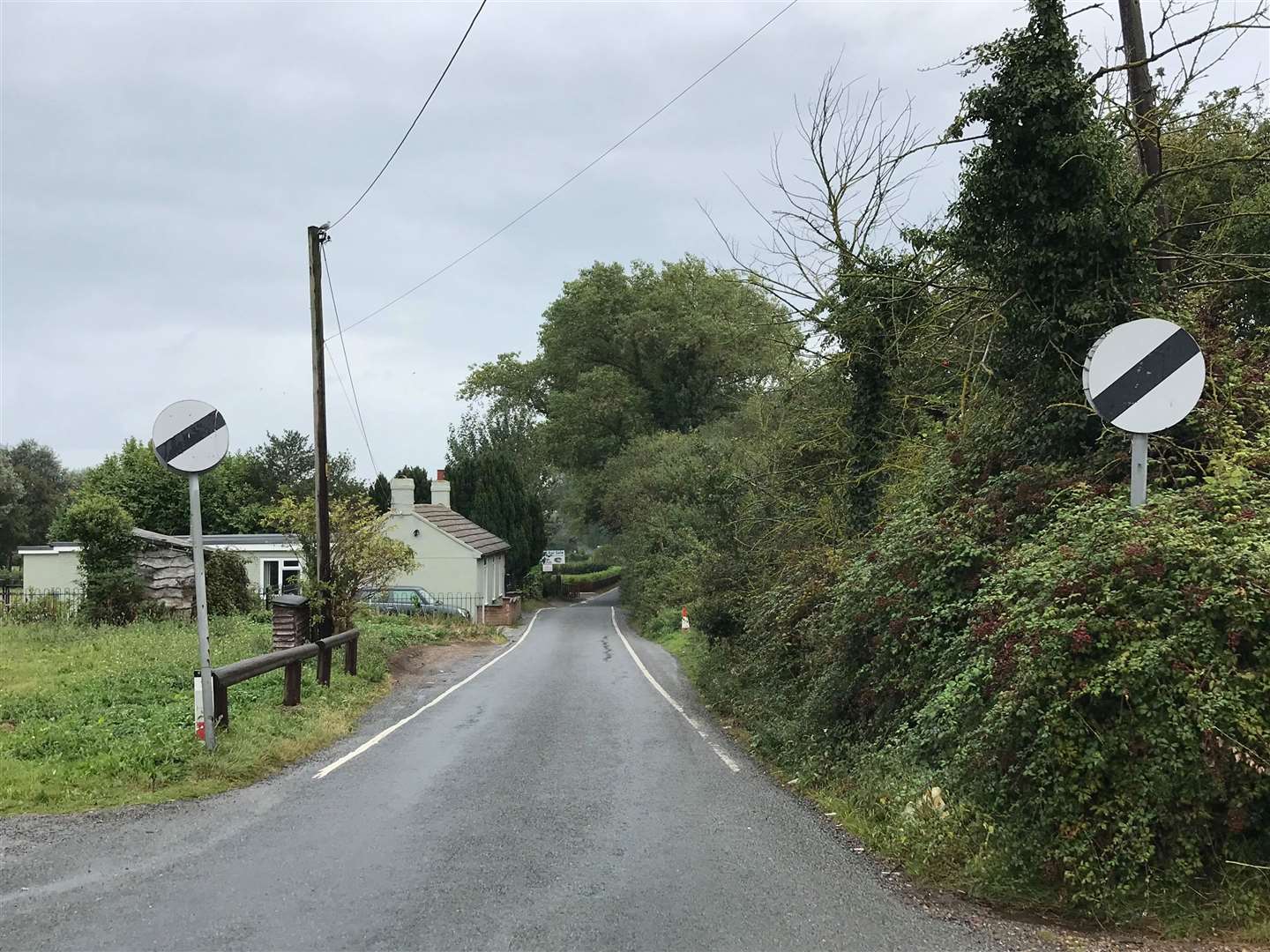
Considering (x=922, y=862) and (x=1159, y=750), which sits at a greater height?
(x=1159, y=750)

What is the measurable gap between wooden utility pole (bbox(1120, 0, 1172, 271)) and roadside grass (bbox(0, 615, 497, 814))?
31.7ft

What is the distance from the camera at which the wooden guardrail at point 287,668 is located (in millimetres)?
9453

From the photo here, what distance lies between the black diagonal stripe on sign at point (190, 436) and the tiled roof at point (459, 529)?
32.9 metres

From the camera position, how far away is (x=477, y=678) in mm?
19406

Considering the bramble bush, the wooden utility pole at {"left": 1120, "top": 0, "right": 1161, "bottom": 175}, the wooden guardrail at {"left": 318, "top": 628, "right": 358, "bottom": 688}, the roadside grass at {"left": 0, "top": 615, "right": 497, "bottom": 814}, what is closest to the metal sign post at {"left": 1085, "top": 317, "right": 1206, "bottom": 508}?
the bramble bush

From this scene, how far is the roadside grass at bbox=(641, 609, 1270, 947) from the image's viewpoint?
14.0 ft

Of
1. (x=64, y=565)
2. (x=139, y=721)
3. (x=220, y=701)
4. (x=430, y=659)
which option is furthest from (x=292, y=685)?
(x=64, y=565)

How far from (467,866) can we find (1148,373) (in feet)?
16.2

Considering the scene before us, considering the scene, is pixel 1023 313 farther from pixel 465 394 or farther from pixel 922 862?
pixel 465 394

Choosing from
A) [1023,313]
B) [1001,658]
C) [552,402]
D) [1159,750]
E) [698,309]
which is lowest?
[1159,750]

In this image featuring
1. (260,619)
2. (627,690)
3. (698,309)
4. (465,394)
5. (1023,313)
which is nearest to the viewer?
(1023,313)

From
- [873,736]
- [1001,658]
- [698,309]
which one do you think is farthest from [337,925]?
[698,309]

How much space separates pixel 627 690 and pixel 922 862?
12.0m

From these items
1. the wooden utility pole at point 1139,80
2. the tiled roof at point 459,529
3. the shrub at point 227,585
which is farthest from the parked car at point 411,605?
the wooden utility pole at point 1139,80
